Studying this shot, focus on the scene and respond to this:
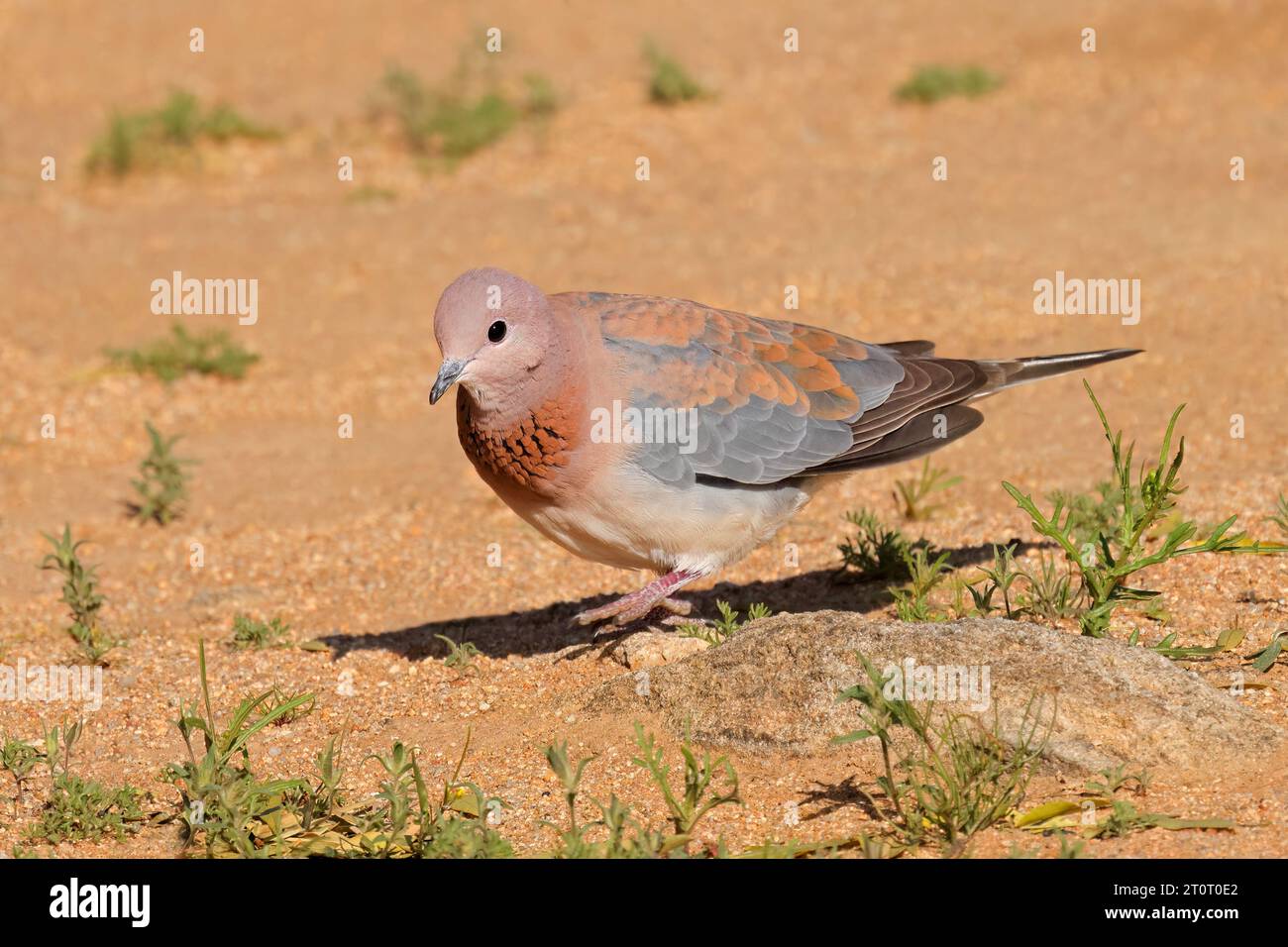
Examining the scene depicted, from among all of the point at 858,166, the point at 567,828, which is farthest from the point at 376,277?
the point at 567,828

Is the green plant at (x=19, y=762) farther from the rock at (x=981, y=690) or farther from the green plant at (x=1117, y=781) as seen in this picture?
the green plant at (x=1117, y=781)

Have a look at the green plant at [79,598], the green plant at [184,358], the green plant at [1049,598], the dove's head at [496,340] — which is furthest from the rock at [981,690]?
the green plant at [184,358]

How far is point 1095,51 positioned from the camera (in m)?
13.6

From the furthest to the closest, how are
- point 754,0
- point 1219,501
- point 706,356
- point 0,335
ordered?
point 754,0, point 0,335, point 1219,501, point 706,356

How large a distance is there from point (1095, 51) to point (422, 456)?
26.7ft

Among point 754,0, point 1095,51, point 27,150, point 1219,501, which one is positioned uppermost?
point 754,0

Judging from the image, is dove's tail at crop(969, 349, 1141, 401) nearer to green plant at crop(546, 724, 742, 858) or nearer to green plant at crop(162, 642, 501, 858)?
green plant at crop(546, 724, 742, 858)

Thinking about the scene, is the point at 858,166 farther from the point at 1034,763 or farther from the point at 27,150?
the point at 1034,763

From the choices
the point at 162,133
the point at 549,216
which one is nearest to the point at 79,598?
the point at 549,216

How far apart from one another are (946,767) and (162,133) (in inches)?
402

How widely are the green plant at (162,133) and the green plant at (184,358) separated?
11.4 feet

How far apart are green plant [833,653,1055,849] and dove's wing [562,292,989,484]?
129cm

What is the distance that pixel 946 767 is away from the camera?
4.23 m

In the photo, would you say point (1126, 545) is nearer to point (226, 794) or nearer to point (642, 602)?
point (642, 602)
